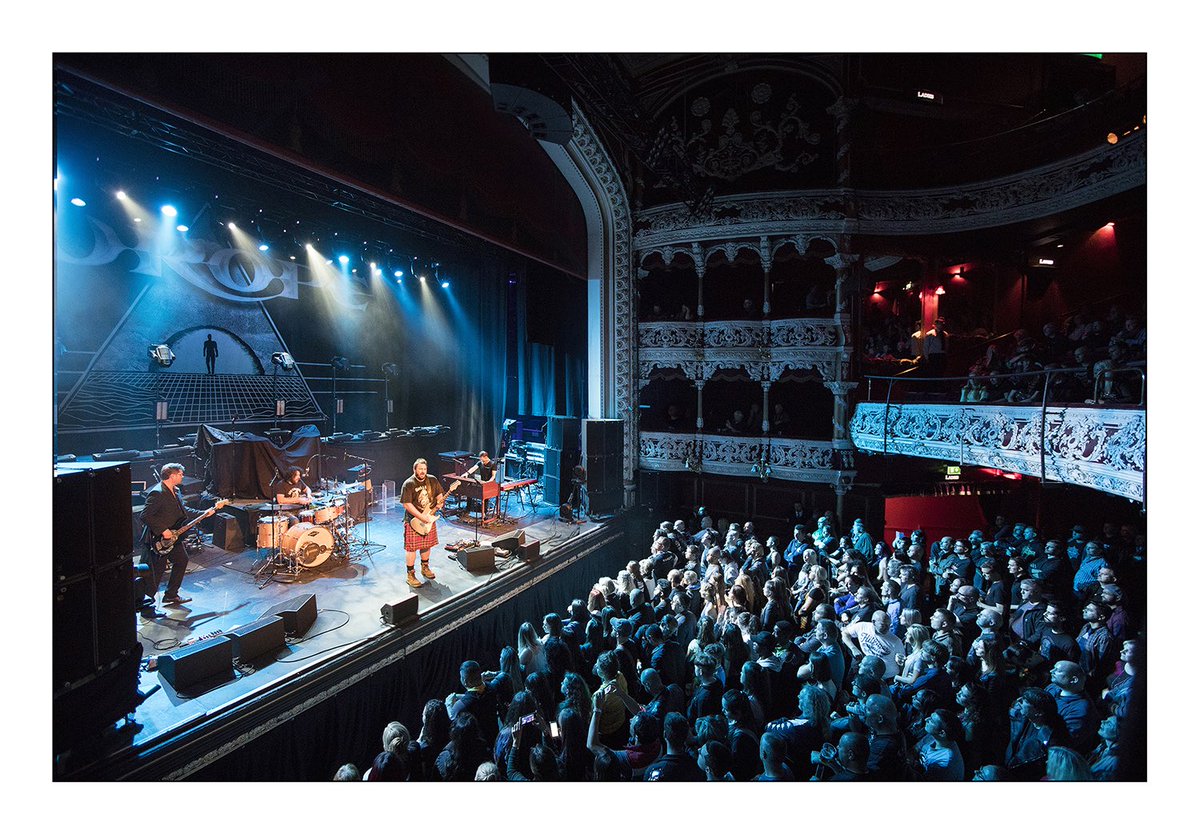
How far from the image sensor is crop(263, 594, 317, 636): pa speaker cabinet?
16.2ft

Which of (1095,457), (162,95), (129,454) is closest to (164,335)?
(129,454)

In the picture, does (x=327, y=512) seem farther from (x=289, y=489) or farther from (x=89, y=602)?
(x=89, y=602)

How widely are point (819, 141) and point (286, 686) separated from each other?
456 inches

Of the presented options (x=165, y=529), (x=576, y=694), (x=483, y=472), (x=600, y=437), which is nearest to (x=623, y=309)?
(x=600, y=437)

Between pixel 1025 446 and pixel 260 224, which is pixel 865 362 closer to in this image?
pixel 1025 446

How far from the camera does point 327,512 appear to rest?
711cm

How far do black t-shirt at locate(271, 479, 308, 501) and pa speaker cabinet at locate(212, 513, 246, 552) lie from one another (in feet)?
2.08

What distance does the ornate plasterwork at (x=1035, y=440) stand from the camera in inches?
162

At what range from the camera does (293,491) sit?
7.55m

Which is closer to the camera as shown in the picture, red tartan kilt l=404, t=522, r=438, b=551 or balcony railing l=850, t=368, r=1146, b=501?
balcony railing l=850, t=368, r=1146, b=501

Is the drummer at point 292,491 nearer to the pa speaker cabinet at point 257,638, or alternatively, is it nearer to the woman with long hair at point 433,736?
the pa speaker cabinet at point 257,638

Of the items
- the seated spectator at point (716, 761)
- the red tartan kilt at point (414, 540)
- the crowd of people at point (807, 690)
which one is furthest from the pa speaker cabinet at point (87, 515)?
the seated spectator at point (716, 761)

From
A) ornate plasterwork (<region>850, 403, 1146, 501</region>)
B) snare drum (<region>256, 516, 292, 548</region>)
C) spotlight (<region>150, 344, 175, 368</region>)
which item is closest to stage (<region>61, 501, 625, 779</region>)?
snare drum (<region>256, 516, 292, 548</region>)

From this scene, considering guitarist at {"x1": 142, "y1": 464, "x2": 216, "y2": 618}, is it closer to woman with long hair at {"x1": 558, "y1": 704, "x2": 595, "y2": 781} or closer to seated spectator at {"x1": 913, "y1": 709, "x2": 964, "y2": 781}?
woman with long hair at {"x1": 558, "y1": 704, "x2": 595, "y2": 781}
